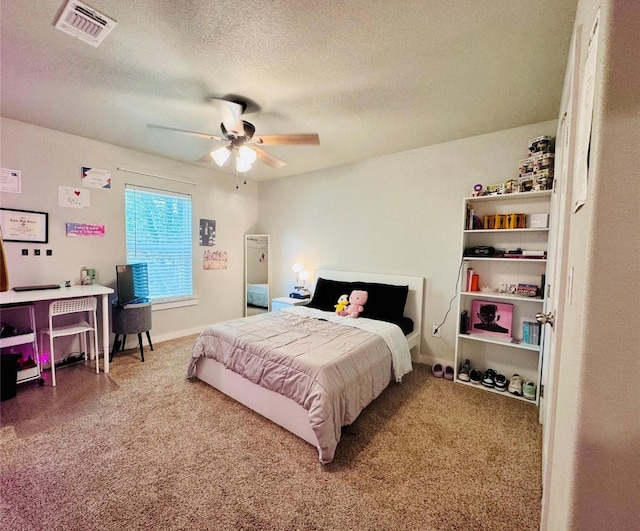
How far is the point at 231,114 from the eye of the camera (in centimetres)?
222

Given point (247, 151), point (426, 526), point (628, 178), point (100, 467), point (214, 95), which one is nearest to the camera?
point (628, 178)

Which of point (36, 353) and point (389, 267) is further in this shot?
point (389, 267)

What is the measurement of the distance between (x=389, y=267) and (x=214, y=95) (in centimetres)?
262

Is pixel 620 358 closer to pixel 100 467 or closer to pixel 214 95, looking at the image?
pixel 100 467

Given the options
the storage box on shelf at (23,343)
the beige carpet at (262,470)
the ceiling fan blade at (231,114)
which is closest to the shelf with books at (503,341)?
the beige carpet at (262,470)

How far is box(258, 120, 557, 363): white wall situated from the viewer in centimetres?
298

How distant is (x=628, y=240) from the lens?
56 cm

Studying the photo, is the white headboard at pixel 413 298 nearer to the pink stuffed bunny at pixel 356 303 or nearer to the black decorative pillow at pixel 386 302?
the black decorative pillow at pixel 386 302

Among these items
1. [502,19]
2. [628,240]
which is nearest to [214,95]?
[502,19]

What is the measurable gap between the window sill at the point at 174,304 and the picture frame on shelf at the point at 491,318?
378cm

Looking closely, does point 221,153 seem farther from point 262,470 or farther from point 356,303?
point 262,470

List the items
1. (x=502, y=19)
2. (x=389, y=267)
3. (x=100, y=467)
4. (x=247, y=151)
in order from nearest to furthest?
1. (x=502, y=19)
2. (x=100, y=467)
3. (x=247, y=151)
4. (x=389, y=267)

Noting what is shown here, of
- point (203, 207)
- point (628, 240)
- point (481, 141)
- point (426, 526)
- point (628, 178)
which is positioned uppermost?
point (481, 141)

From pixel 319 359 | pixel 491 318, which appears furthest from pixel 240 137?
pixel 491 318
